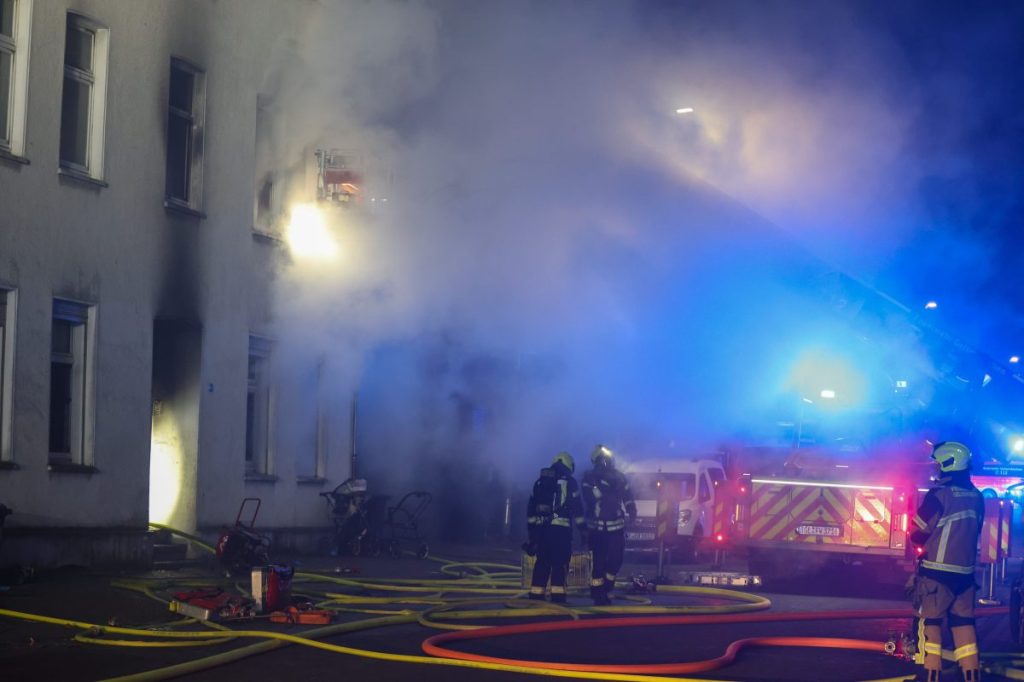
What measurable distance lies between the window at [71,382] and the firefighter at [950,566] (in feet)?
32.6

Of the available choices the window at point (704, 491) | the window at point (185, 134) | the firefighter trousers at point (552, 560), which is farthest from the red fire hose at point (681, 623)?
the window at point (185, 134)

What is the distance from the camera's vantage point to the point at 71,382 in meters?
15.5

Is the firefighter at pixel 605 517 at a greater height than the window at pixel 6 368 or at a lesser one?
lesser

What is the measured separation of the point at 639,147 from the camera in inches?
711

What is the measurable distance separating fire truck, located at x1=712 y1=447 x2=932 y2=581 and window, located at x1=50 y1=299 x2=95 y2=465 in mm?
8031

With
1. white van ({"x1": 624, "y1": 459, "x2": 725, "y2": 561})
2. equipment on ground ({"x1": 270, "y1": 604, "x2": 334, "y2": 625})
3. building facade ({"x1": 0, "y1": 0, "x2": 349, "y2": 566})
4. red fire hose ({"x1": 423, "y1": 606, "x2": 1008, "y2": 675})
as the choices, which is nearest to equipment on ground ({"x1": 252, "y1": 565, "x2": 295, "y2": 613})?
equipment on ground ({"x1": 270, "y1": 604, "x2": 334, "y2": 625})

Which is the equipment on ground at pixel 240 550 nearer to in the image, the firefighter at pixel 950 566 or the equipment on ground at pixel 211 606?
the equipment on ground at pixel 211 606

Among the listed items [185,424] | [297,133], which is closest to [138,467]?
[185,424]

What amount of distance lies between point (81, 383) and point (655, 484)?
410 inches

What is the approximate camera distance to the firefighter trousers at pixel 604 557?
1427 centimetres

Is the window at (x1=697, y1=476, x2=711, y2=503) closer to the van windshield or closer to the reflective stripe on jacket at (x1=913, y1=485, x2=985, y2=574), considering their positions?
the van windshield

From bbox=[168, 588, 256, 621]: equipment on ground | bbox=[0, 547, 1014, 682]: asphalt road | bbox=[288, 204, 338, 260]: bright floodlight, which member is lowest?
bbox=[0, 547, 1014, 682]: asphalt road

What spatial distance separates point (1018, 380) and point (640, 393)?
7.16m

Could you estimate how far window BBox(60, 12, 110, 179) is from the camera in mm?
15422
